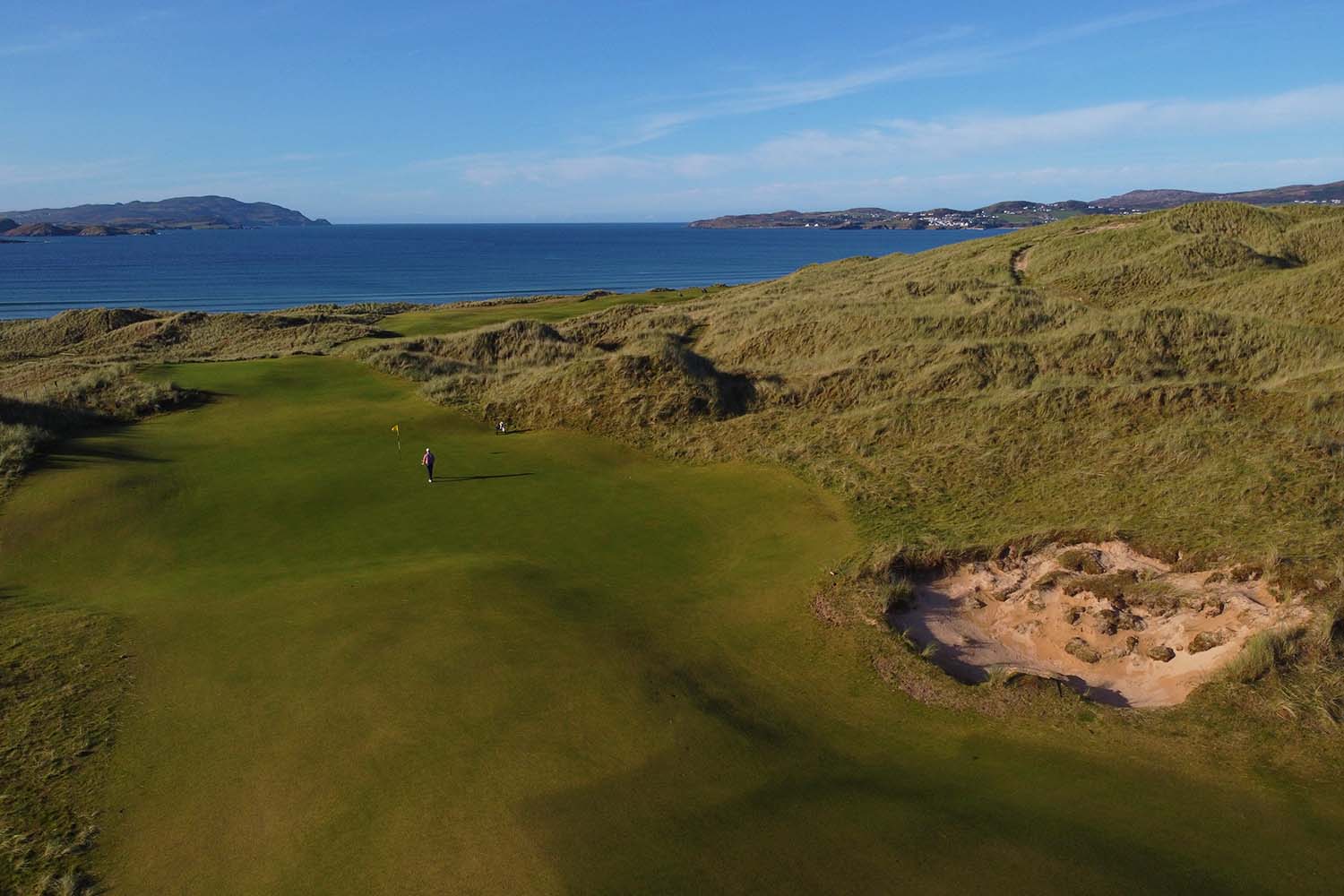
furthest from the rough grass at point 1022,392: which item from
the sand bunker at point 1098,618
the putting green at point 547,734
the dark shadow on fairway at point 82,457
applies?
the dark shadow on fairway at point 82,457

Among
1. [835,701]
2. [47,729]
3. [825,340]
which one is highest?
[825,340]

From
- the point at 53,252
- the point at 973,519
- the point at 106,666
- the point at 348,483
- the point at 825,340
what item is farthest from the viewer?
the point at 53,252

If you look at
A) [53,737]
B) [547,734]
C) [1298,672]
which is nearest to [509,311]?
[53,737]

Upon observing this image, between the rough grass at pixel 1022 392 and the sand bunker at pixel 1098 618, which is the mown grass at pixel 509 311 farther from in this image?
the sand bunker at pixel 1098 618

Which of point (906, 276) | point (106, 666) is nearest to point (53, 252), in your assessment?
point (906, 276)

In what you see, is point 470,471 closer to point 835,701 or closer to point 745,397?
point 745,397

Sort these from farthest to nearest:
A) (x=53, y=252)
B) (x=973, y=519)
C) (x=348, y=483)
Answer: (x=53, y=252)
(x=348, y=483)
(x=973, y=519)

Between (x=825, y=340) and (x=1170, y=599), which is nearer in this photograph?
(x=1170, y=599)
